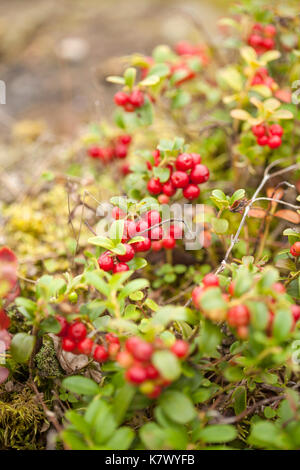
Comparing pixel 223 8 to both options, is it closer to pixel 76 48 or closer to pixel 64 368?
pixel 76 48

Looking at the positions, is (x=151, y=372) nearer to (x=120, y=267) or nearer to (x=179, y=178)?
(x=120, y=267)

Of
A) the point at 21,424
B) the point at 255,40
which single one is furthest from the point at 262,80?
the point at 21,424

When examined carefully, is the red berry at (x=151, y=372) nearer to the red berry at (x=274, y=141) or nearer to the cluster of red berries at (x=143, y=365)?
the cluster of red berries at (x=143, y=365)

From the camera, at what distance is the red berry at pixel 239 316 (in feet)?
3.53

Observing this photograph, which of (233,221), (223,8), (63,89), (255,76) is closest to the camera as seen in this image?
(255,76)

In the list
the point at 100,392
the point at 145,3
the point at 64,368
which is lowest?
the point at 64,368

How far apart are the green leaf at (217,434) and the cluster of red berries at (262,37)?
2121 mm

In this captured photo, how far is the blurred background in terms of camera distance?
146 inches

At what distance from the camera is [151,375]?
1053 millimetres

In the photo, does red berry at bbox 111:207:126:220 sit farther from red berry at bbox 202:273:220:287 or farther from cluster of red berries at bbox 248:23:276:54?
cluster of red berries at bbox 248:23:276:54

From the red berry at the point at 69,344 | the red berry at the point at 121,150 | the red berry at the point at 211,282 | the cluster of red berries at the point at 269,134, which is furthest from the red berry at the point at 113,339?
the red berry at the point at 121,150

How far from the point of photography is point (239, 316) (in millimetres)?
1073
